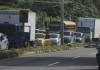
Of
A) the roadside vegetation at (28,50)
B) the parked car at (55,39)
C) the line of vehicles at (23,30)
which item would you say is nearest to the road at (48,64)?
the roadside vegetation at (28,50)

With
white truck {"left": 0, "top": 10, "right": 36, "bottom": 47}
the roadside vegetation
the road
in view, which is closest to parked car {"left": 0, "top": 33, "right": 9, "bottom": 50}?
the roadside vegetation

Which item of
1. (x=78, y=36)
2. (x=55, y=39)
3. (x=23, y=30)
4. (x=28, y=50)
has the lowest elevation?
(x=78, y=36)

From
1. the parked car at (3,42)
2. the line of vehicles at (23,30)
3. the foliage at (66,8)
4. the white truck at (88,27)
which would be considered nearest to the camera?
the parked car at (3,42)

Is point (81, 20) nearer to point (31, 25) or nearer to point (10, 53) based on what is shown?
point (31, 25)

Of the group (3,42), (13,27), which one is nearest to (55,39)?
(13,27)

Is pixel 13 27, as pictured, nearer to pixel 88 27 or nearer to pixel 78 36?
pixel 78 36

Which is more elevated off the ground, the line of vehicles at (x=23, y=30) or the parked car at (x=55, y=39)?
the line of vehicles at (x=23, y=30)

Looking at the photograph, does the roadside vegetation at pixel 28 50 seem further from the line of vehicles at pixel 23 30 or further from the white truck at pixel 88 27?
the white truck at pixel 88 27

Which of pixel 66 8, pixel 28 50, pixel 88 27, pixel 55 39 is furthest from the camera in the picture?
pixel 66 8

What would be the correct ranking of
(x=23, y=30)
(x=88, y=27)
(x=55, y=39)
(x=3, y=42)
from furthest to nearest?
(x=88, y=27) < (x=55, y=39) < (x=23, y=30) < (x=3, y=42)

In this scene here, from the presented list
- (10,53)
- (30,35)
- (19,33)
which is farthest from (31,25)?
(10,53)

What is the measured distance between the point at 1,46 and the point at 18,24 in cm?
615

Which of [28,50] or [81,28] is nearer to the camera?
[28,50]

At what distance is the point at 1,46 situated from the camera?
3394cm
